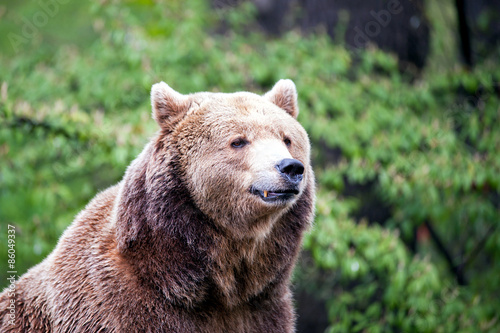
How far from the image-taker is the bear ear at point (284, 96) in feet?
13.4

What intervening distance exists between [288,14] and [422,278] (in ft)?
15.7

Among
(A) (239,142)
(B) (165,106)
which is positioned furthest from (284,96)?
(B) (165,106)

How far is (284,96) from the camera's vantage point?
410cm

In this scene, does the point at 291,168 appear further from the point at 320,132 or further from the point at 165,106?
the point at 320,132

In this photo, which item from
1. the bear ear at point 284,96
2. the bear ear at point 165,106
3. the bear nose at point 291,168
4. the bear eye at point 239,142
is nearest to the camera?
the bear nose at point 291,168

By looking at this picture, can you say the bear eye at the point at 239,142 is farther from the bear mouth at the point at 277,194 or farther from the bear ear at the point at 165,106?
the bear ear at the point at 165,106

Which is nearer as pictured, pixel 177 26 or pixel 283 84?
pixel 283 84

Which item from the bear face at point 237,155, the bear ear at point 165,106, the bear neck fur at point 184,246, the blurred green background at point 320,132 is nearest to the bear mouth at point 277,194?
the bear face at point 237,155

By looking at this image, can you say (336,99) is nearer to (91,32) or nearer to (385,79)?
(385,79)

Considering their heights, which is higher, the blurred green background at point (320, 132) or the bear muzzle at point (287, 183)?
the bear muzzle at point (287, 183)

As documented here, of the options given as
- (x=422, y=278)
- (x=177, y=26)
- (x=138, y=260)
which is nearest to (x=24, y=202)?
(x=177, y=26)

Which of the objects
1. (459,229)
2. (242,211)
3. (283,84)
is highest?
(283,84)

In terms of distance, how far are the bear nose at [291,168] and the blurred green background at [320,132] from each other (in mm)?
2487

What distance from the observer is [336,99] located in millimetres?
7164
